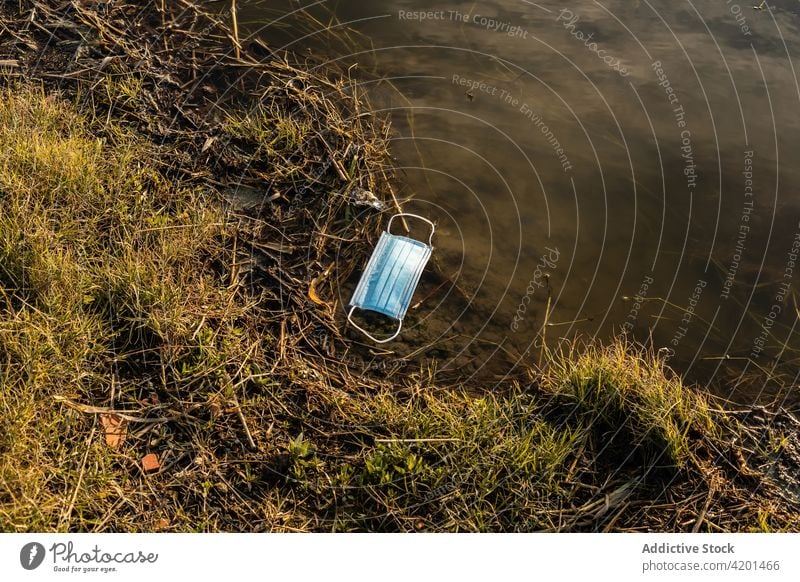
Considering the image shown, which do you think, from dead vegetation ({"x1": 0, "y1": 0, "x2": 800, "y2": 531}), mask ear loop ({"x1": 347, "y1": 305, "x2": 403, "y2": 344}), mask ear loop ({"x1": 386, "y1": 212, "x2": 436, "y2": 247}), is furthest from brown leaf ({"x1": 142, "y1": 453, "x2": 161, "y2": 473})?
mask ear loop ({"x1": 386, "y1": 212, "x2": 436, "y2": 247})

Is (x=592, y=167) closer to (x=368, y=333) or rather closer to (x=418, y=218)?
(x=418, y=218)

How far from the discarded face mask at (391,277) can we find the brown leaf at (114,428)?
44.6 inches

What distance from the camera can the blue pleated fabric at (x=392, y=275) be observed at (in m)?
3.55

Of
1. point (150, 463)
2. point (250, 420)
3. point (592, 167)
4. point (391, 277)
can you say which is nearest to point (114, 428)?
point (150, 463)

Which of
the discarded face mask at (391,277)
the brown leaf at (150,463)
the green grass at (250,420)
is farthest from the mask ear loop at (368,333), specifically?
the brown leaf at (150,463)

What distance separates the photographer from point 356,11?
4.61m

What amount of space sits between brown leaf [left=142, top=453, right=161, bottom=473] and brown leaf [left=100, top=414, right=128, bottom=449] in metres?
0.13

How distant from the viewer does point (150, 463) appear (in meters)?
2.95

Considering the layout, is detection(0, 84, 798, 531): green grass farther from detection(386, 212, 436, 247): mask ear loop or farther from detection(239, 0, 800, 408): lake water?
detection(386, 212, 436, 247): mask ear loop

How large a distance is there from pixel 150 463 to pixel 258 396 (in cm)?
52

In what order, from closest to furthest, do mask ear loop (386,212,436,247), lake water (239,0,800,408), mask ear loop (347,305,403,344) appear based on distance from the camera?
mask ear loop (347,305,403,344) → lake water (239,0,800,408) → mask ear loop (386,212,436,247)

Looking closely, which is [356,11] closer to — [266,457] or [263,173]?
[263,173]

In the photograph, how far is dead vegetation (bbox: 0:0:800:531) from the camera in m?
2.92
